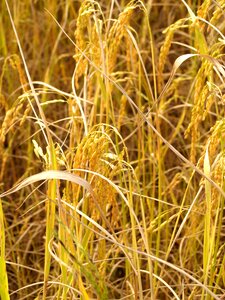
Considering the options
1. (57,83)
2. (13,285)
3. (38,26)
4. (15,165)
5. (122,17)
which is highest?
(122,17)

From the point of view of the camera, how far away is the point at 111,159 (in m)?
1.31

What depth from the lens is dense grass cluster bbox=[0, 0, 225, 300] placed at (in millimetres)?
1025

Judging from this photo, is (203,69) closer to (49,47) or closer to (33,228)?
(33,228)

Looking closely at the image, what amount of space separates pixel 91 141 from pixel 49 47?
3.72 feet

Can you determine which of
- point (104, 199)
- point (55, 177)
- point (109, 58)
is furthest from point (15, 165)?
point (55, 177)

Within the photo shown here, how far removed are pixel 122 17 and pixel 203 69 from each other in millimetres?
152

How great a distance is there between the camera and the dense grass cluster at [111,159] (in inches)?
40.4

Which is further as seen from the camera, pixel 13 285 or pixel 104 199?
pixel 13 285

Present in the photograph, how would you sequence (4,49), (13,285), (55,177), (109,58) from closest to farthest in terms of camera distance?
(55,177)
(109,58)
(13,285)
(4,49)

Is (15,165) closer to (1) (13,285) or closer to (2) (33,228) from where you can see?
(2) (33,228)

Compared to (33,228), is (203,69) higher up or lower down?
higher up

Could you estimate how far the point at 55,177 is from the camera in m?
0.92

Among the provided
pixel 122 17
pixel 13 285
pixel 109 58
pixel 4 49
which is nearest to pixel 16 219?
pixel 13 285

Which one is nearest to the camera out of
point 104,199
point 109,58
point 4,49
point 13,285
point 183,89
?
point 104,199
